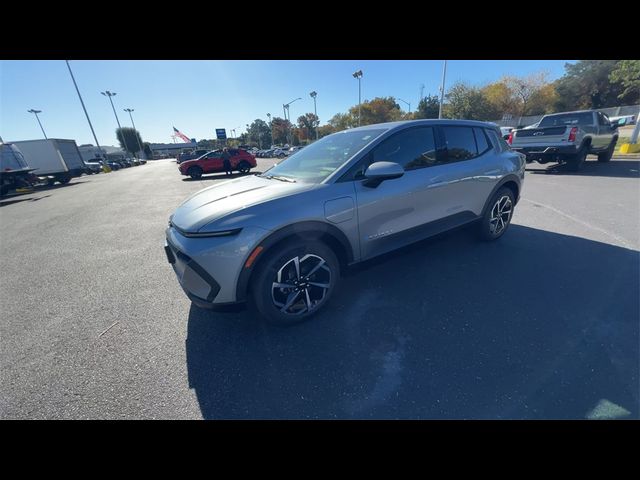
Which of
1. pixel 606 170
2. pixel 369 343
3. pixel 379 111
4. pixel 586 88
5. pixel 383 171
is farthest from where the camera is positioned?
pixel 379 111

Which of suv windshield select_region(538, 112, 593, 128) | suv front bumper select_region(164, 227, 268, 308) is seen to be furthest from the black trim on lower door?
suv windshield select_region(538, 112, 593, 128)

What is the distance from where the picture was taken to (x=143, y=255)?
14.1 ft

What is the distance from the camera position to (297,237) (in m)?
2.22

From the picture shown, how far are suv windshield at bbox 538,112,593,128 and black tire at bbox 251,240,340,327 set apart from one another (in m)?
11.8

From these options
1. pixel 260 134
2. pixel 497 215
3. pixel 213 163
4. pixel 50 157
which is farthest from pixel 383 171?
pixel 260 134

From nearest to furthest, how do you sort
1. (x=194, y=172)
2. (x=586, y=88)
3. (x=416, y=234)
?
(x=416, y=234)
(x=194, y=172)
(x=586, y=88)

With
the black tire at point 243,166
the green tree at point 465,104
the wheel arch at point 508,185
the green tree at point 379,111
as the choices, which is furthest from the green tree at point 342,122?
the wheel arch at point 508,185

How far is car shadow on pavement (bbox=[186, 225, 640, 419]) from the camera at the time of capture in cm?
164

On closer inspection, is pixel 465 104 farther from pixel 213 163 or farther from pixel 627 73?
pixel 213 163

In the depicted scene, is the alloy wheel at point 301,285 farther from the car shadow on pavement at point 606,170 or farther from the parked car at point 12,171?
the parked car at point 12,171

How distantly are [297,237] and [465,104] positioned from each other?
4913 centimetres

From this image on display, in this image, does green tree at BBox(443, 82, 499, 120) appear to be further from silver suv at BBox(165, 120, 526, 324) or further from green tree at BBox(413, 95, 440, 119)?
silver suv at BBox(165, 120, 526, 324)

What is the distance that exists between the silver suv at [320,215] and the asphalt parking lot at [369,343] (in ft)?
0.98
